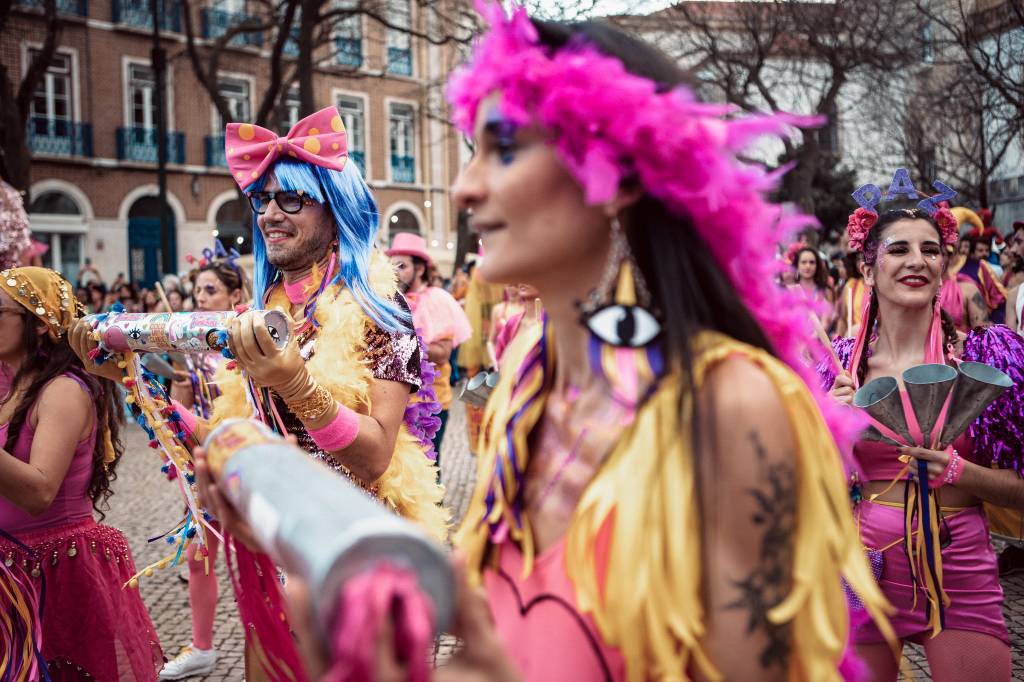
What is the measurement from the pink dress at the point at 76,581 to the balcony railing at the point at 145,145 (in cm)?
2250

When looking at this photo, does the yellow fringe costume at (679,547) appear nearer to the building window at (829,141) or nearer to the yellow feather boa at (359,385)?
the yellow feather boa at (359,385)

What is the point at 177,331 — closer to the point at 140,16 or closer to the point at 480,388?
the point at 480,388

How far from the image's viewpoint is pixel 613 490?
4.31 feet

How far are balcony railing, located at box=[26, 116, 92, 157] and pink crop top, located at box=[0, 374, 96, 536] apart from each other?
21536 mm

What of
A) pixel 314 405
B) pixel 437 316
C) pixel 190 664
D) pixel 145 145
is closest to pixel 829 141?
pixel 145 145

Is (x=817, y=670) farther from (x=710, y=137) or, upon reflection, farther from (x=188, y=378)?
(x=188, y=378)

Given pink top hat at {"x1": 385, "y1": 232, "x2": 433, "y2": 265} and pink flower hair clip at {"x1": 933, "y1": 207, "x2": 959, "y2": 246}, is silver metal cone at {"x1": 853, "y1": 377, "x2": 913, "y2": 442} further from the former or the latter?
pink top hat at {"x1": 385, "y1": 232, "x2": 433, "y2": 265}

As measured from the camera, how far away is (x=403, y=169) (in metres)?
29.1

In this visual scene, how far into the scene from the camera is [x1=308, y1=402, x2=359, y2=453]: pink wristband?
249cm

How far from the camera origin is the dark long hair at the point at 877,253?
305cm

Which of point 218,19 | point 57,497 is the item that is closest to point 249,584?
point 57,497

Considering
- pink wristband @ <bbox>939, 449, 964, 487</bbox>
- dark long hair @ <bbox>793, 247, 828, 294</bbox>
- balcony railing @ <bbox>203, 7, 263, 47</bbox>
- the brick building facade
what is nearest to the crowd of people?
pink wristband @ <bbox>939, 449, 964, 487</bbox>

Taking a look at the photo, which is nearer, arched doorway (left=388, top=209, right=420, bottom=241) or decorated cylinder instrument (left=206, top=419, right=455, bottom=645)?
decorated cylinder instrument (left=206, top=419, right=455, bottom=645)

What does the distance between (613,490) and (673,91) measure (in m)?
0.64
